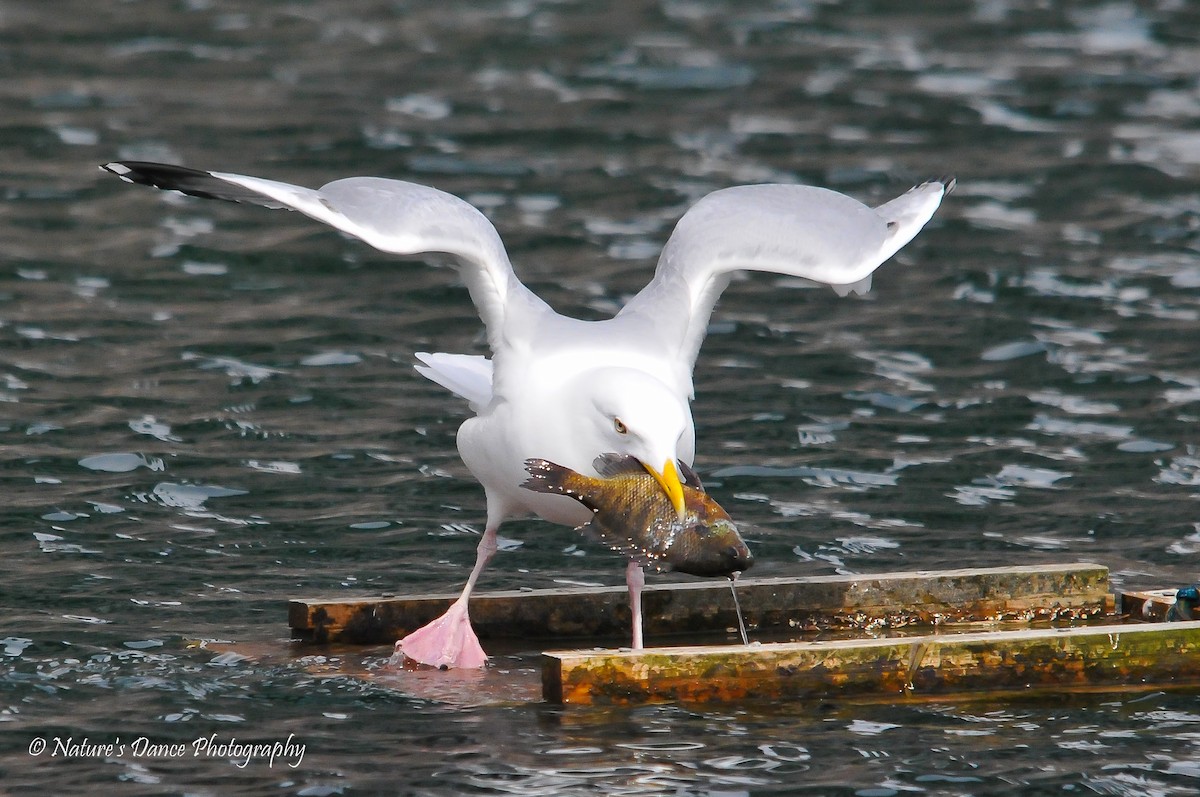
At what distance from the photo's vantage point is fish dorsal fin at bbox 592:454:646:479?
7.17 meters

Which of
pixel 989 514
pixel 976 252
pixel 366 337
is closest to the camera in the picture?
pixel 989 514

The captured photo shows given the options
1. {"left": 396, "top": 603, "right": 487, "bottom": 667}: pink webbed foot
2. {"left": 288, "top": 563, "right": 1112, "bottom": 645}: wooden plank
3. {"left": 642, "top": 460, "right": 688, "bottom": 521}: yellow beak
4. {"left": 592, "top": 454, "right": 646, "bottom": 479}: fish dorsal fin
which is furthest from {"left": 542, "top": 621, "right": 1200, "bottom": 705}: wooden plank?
{"left": 288, "top": 563, "right": 1112, "bottom": 645}: wooden plank

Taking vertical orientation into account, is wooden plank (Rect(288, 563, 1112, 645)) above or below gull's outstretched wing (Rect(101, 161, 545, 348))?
below

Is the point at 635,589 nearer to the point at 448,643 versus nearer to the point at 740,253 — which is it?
the point at 448,643

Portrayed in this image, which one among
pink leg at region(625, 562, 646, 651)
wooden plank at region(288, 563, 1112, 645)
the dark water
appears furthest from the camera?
wooden plank at region(288, 563, 1112, 645)

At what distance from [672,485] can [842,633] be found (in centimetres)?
164

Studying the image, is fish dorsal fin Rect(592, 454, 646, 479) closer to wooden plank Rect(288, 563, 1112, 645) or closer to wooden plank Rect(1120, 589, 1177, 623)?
wooden plank Rect(288, 563, 1112, 645)

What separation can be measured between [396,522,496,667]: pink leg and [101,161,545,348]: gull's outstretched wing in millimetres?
1090

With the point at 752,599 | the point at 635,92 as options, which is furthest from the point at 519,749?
the point at 635,92

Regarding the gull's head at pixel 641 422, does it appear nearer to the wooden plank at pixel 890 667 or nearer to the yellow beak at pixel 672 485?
the yellow beak at pixel 672 485

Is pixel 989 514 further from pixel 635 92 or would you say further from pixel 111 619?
pixel 635 92

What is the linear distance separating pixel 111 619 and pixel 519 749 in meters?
2.35

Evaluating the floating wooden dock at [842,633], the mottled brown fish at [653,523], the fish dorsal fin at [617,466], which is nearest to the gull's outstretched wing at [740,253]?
the fish dorsal fin at [617,466]

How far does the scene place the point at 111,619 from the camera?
8234 millimetres
